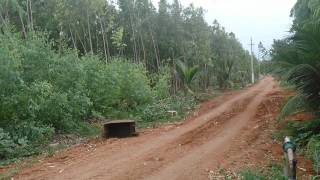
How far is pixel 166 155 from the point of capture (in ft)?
34.9

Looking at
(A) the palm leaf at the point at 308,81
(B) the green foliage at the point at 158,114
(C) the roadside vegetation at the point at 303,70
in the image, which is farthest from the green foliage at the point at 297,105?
(B) the green foliage at the point at 158,114

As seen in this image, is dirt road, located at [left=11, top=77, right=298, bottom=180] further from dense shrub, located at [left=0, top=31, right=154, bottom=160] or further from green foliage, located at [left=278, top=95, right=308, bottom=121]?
dense shrub, located at [left=0, top=31, right=154, bottom=160]

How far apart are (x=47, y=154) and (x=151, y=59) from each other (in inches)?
1175

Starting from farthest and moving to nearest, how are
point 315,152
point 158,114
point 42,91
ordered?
1. point 158,114
2. point 42,91
3. point 315,152

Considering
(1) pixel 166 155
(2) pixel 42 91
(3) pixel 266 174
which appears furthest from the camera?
(2) pixel 42 91

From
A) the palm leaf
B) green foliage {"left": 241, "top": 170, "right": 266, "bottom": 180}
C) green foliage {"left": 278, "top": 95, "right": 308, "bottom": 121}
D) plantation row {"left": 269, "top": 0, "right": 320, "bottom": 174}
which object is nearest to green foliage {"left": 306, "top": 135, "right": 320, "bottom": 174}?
plantation row {"left": 269, "top": 0, "right": 320, "bottom": 174}

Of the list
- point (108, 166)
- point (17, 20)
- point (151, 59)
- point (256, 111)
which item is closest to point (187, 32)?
point (151, 59)

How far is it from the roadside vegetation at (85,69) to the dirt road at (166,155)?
6.14 feet

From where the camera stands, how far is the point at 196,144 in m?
12.1

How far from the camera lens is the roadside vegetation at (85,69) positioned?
13.2 metres

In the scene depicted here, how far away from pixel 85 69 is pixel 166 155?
27.4ft

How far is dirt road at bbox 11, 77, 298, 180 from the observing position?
9016mm

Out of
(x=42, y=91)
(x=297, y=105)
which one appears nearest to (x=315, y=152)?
(x=297, y=105)

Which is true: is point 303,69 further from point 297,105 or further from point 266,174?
point 266,174
